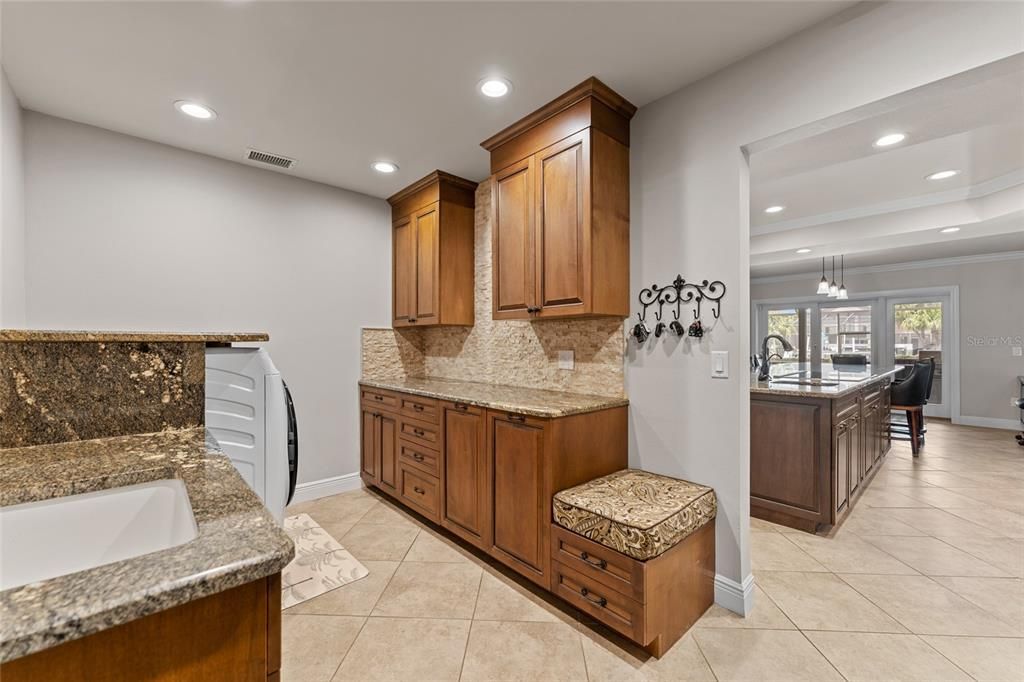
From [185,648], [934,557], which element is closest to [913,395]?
[934,557]

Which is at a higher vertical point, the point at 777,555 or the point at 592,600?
the point at 592,600

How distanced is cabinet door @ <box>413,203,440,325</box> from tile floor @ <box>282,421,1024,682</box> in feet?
5.24

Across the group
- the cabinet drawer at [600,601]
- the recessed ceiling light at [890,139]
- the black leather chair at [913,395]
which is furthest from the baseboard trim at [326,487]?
the black leather chair at [913,395]

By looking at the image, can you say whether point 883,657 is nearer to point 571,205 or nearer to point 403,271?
point 571,205

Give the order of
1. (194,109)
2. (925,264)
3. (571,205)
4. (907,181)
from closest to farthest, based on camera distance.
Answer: (571,205)
(194,109)
(907,181)
(925,264)

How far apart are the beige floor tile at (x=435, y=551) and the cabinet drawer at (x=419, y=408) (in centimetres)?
74

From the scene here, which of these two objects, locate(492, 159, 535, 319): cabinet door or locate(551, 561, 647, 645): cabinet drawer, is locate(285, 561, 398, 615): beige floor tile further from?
locate(492, 159, 535, 319): cabinet door

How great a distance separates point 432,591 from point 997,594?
2.78 metres

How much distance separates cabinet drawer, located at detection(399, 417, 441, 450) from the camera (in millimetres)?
2801

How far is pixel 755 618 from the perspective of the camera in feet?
6.53

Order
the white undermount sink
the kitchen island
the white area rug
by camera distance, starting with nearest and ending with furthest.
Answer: the white undermount sink → the white area rug → the kitchen island

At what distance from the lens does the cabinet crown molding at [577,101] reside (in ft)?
7.21

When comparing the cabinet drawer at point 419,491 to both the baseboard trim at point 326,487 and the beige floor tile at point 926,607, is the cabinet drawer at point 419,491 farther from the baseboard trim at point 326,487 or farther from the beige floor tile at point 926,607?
the beige floor tile at point 926,607

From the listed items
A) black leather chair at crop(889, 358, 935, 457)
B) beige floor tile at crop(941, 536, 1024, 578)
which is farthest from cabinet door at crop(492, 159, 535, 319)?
black leather chair at crop(889, 358, 935, 457)
